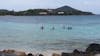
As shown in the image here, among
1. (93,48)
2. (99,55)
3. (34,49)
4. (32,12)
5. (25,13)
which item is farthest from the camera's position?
(25,13)

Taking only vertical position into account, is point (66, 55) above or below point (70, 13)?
above

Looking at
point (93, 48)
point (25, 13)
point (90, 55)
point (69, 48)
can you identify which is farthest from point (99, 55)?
point (25, 13)

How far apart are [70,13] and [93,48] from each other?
443 feet

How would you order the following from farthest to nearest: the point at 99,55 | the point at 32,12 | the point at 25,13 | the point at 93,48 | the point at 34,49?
1. the point at 25,13
2. the point at 32,12
3. the point at 34,49
4. the point at 93,48
5. the point at 99,55

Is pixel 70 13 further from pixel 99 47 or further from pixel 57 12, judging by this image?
pixel 99 47

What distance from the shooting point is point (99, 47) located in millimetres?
25031

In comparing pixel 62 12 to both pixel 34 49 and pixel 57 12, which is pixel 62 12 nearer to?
pixel 57 12

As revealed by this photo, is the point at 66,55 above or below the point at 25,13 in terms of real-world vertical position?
above

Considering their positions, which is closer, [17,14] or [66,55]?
[66,55]

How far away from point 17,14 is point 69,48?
143500 millimetres

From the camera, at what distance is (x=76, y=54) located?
22047 mm

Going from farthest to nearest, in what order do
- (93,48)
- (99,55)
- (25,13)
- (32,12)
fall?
(25,13) < (32,12) < (93,48) < (99,55)

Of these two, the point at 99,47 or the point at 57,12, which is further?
the point at 57,12

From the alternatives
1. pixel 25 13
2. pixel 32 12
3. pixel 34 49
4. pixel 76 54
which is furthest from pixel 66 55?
pixel 25 13
